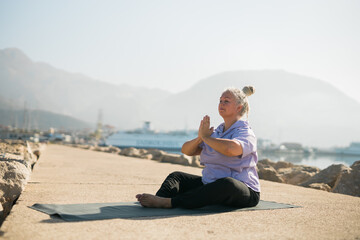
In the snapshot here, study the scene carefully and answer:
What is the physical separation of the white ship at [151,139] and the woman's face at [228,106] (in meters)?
48.4

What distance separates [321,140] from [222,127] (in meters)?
206

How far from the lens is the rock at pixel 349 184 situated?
4753 millimetres

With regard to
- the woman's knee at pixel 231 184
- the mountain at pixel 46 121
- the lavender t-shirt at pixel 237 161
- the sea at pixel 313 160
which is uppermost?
the mountain at pixel 46 121

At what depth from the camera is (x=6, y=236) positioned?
1694 millimetres

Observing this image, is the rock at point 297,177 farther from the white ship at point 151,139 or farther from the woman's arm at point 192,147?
the white ship at point 151,139

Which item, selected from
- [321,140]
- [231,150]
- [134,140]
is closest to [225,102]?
[231,150]

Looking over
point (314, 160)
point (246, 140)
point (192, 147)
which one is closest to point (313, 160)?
point (314, 160)

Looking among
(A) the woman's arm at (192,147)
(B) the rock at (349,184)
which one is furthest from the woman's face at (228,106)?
(B) the rock at (349,184)

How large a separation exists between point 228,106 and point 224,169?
18.0 inches

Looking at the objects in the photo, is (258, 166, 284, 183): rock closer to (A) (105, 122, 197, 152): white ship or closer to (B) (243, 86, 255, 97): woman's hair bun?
(B) (243, 86, 255, 97): woman's hair bun

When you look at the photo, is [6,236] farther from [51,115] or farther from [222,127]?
[51,115]

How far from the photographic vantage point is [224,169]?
2.74 m

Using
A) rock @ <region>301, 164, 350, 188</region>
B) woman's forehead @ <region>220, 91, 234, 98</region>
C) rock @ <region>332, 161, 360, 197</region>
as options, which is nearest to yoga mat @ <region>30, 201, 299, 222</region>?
woman's forehead @ <region>220, 91, 234, 98</region>

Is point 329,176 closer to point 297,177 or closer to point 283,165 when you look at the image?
point 297,177
